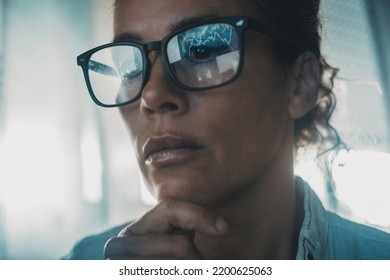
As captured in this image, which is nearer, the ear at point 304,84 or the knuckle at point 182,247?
the knuckle at point 182,247

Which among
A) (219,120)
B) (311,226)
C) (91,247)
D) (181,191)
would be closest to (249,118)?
(219,120)

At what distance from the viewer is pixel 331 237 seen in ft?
2.54

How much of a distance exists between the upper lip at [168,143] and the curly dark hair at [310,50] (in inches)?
9.1

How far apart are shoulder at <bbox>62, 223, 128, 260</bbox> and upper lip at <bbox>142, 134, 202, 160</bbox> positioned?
0.39 m

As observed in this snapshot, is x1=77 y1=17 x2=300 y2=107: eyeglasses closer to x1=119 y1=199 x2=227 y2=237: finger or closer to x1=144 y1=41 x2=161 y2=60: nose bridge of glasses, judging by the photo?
x1=144 y1=41 x2=161 y2=60: nose bridge of glasses

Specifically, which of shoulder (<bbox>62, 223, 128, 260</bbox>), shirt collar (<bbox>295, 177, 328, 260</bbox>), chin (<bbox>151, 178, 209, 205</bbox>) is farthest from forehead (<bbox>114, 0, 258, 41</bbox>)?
shoulder (<bbox>62, 223, 128, 260</bbox>)

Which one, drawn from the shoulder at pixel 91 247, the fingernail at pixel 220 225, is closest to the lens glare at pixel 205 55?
the fingernail at pixel 220 225

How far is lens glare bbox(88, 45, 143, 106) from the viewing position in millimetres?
643

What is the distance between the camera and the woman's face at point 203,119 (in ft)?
1.97

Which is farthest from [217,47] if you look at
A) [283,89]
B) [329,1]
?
[329,1]

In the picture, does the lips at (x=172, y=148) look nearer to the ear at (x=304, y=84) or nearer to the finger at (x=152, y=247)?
the finger at (x=152, y=247)

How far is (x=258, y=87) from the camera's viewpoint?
0.65 m

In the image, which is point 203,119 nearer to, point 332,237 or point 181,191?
point 181,191

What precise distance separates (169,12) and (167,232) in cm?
35
